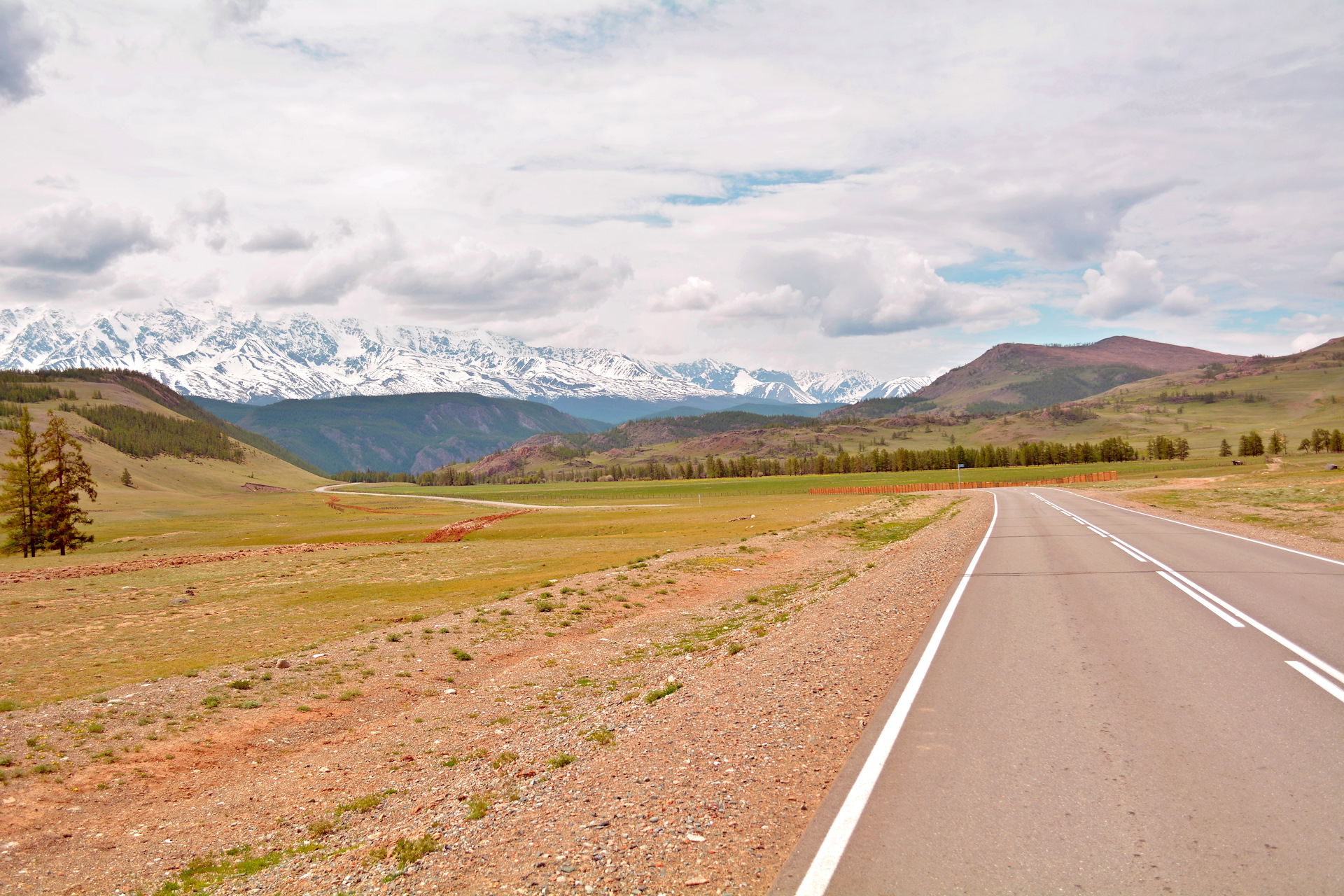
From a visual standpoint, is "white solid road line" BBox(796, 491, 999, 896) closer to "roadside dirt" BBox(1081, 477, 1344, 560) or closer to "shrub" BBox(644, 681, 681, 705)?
"shrub" BBox(644, 681, 681, 705)

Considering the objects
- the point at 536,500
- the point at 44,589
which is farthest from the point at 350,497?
the point at 44,589

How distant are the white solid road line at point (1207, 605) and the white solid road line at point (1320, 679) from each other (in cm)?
280

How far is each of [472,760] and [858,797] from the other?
657 centimetres

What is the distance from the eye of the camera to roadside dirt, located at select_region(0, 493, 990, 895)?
21.3 feet

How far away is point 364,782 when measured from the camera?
35.5ft

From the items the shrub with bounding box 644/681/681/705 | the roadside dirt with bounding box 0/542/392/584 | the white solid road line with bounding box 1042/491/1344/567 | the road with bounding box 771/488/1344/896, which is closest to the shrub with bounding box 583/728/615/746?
the shrub with bounding box 644/681/681/705

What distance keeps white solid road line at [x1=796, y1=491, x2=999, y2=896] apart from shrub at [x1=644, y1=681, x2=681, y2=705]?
155 inches

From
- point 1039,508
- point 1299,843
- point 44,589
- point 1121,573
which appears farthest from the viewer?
point 1039,508

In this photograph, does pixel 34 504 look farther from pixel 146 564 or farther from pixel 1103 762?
pixel 1103 762

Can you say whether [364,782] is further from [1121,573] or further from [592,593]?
[1121,573]

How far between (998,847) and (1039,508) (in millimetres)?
54598

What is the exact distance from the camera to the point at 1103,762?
7312mm

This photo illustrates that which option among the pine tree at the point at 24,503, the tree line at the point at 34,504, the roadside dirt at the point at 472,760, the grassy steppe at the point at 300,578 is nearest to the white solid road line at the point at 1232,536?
the grassy steppe at the point at 300,578

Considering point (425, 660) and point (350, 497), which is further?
point (350, 497)
